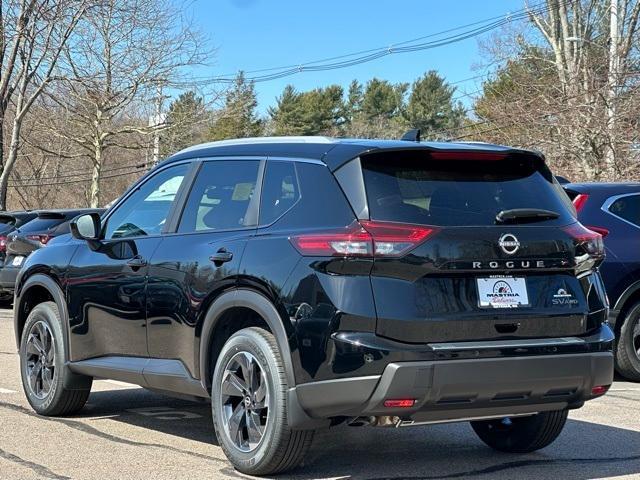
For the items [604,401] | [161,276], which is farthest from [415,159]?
[604,401]

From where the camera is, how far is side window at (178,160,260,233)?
6.11 m

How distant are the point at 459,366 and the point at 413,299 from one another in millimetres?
394

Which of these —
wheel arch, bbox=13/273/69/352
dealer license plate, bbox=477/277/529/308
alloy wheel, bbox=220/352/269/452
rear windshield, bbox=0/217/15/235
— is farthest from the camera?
rear windshield, bbox=0/217/15/235

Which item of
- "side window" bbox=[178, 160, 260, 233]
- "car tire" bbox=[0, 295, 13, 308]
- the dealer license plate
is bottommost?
"car tire" bbox=[0, 295, 13, 308]

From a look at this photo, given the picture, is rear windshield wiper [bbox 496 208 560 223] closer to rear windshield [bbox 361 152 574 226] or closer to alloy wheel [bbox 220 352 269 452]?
rear windshield [bbox 361 152 574 226]

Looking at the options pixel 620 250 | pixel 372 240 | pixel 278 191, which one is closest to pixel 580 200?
pixel 620 250

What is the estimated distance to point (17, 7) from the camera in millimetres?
33031

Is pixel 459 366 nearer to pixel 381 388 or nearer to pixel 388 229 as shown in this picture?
pixel 381 388

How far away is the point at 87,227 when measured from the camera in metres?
7.21

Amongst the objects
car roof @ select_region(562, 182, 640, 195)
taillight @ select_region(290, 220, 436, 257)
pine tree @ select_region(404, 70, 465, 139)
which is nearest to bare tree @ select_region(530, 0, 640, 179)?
car roof @ select_region(562, 182, 640, 195)

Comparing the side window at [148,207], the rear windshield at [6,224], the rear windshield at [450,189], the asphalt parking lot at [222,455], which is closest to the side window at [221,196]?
the side window at [148,207]

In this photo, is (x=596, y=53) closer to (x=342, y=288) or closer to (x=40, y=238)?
(x=40, y=238)

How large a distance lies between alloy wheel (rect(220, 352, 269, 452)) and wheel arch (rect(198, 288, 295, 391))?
0.22 m

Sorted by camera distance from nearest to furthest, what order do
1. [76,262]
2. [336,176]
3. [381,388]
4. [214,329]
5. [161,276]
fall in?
[381,388] → [336,176] → [214,329] → [161,276] → [76,262]
